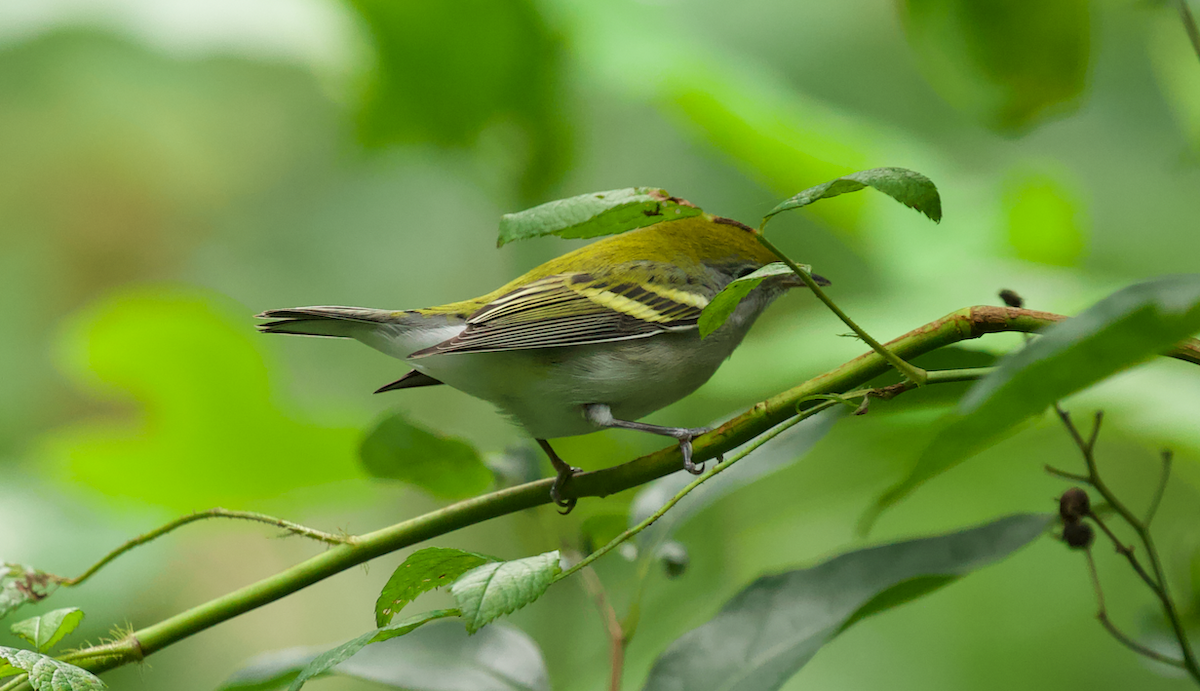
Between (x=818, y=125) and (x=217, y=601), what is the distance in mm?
1407

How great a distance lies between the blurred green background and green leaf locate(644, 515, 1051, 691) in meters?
0.13

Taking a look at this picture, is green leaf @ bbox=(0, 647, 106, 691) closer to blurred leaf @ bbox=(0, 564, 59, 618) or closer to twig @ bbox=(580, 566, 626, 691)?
blurred leaf @ bbox=(0, 564, 59, 618)

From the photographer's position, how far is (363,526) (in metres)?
2.75

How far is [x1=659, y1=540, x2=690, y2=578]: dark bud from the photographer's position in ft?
3.36

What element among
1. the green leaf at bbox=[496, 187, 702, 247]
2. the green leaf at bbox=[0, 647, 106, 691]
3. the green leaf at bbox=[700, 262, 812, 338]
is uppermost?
the green leaf at bbox=[496, 187, 702, 247]

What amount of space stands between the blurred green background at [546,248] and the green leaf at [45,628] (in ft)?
2.09

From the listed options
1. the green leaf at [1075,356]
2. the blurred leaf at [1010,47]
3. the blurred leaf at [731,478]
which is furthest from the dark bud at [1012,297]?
the blurred leaf at [1010,47]

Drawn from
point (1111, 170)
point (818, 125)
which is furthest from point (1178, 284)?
point (1111, 170)

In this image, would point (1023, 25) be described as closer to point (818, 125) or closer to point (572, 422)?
point (818, 125)

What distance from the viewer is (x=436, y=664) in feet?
3.26

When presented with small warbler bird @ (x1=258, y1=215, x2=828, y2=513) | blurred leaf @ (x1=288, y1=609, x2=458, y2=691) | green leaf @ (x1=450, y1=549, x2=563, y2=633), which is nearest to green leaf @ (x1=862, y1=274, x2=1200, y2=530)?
green leaf @ (x1=450, y1=549, x2=563, y2=633)

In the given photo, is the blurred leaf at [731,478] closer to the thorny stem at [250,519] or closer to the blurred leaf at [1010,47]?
the thorny stem at [250,519]

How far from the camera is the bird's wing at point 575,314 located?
1.11 metres

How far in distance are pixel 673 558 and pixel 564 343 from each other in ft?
1.07
